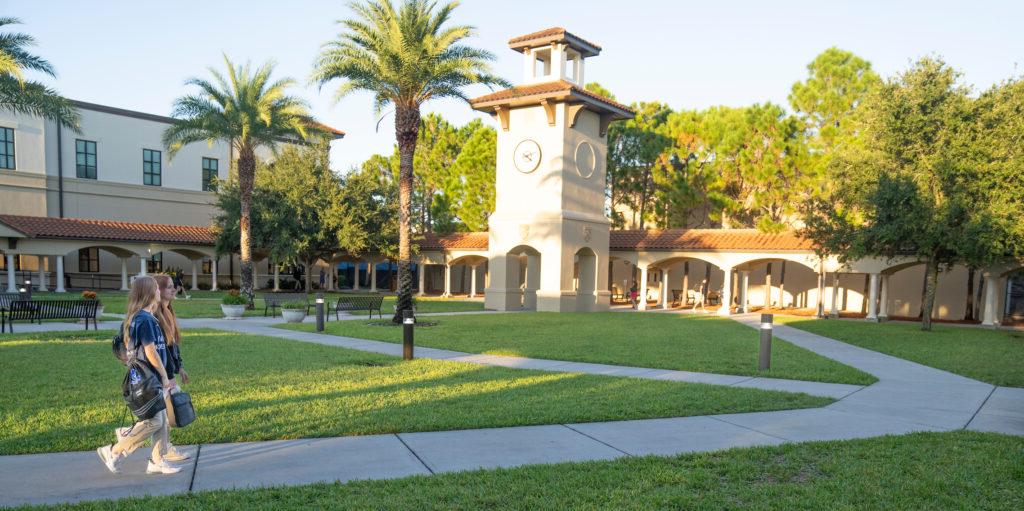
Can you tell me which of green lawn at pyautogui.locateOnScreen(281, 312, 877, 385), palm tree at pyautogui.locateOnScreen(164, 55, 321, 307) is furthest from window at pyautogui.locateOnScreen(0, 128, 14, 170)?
green lawn at pyautogui.locateOnScreen(281, 312, 877, 385)

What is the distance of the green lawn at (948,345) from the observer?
1185 centimetres

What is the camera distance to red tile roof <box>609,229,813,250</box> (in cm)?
2914

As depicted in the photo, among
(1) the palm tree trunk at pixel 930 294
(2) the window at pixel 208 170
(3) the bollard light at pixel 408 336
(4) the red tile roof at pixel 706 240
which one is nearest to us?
(3) the bollard light at pixel 408 336

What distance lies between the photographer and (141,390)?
481 cm

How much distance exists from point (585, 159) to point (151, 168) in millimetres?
32920

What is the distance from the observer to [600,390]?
29.3 feet

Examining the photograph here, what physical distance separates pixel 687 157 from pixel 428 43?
69.6 ft

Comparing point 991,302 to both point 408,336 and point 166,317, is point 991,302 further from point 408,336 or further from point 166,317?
point 166,317

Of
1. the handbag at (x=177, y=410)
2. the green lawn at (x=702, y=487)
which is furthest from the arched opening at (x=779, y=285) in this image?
the handbag at (x=177, y=410)

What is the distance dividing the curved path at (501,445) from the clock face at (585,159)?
2038cm

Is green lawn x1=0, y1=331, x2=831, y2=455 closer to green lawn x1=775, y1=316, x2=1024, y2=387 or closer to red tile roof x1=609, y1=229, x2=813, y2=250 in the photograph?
green lawn x1=775, y1=316, x2=1024, y2=387

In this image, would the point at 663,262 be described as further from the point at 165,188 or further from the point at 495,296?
the point at 165,188

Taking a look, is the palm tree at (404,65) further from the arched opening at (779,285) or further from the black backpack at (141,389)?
the arched opening at (779,285)

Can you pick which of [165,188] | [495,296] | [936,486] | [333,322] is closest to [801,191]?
[495,296]
